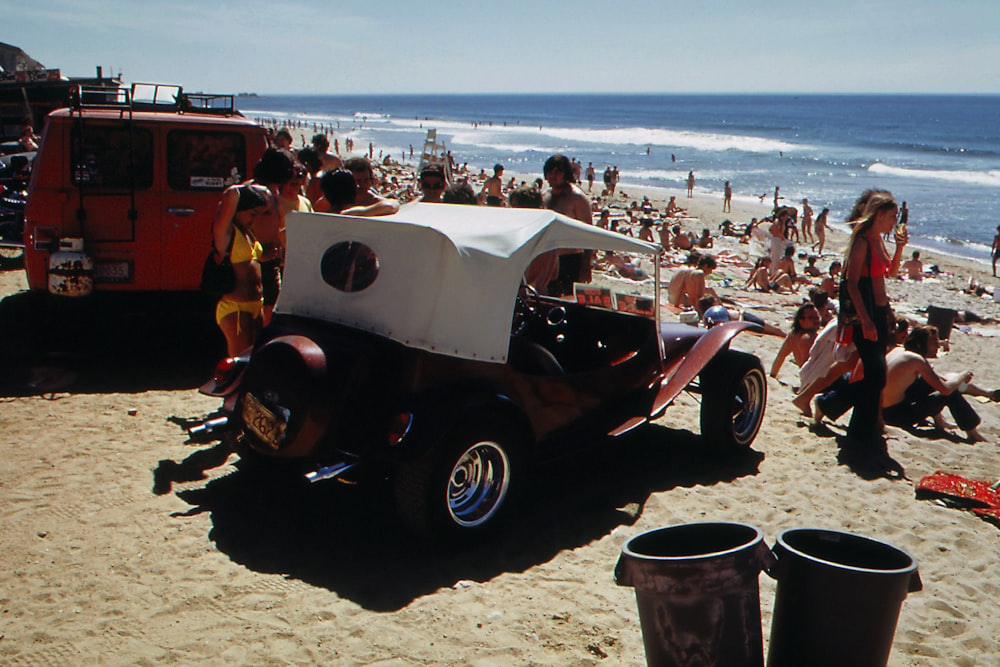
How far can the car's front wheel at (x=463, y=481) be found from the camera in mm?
4105

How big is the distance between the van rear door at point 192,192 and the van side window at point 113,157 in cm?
17

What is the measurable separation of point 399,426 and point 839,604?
200 cm

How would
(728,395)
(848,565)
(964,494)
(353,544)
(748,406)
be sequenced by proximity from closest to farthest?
(848,565)
(353,544)
(964,494)
(728,395)
(748,406)

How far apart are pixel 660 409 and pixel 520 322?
39.5 inches

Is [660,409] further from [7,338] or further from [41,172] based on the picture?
[7,338]

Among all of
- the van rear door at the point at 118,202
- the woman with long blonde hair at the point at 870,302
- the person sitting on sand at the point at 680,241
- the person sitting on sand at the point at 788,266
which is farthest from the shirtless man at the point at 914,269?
the van rear door at the point at 118,202

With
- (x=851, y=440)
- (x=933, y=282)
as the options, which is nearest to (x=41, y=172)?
(x=851, y=440)

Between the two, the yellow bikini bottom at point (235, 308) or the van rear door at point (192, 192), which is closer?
the yellow bikini bottom at point (235, 308)

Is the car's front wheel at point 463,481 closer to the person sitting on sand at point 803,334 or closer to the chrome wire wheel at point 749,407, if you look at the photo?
the chrome wire wheel at point 749,407

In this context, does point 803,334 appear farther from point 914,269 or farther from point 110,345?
point 914,269

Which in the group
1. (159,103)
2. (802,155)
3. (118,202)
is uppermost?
(802,155)

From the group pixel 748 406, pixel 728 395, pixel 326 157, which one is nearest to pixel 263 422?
pixel 728 395

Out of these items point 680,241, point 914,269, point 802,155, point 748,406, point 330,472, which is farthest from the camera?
point 802,155

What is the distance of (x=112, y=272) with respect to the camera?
268 inches
